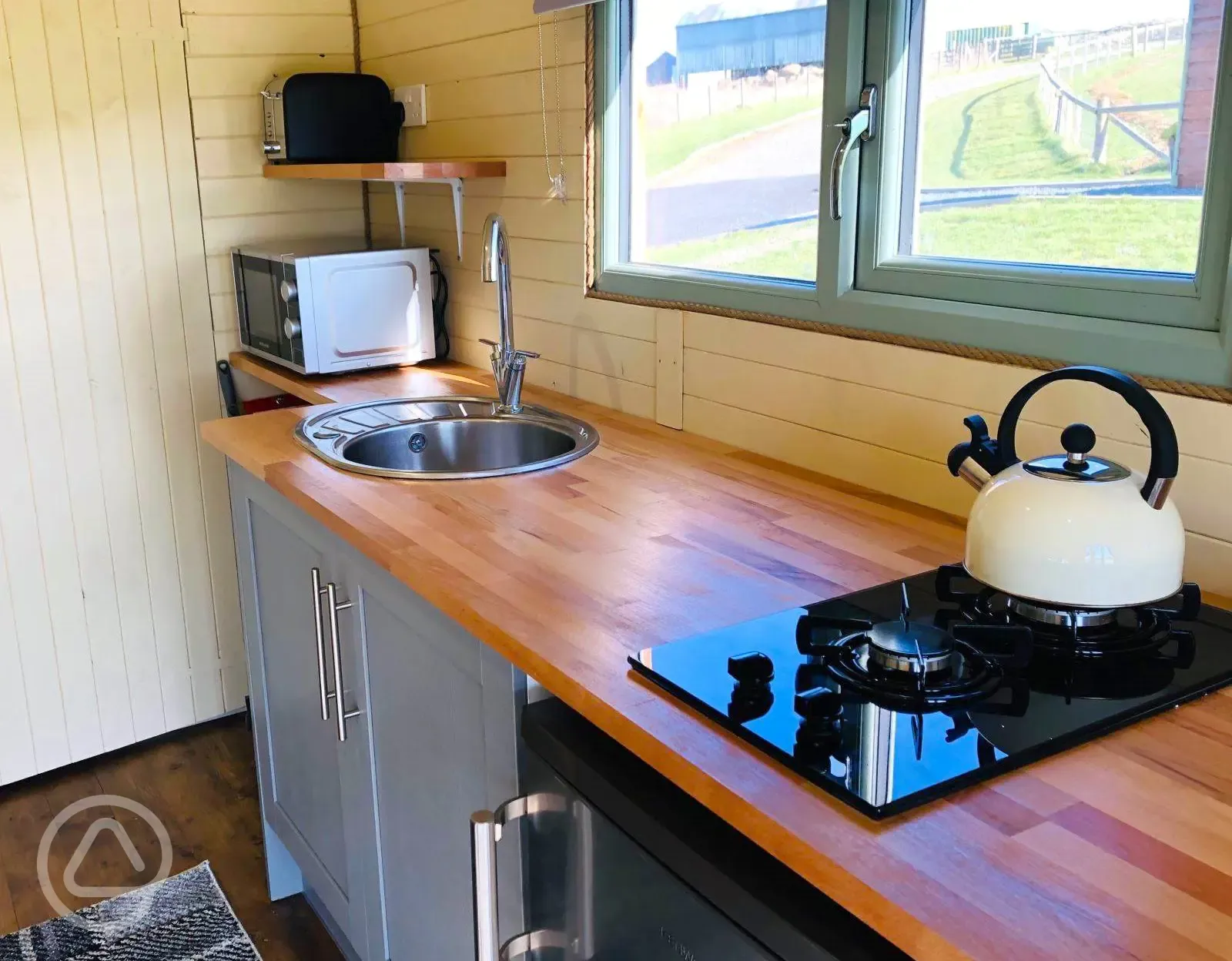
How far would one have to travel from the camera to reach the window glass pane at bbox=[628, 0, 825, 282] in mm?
1813

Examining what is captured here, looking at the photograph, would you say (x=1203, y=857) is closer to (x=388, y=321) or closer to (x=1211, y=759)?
(x=1211, y=759)

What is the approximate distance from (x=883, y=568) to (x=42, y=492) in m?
2.13

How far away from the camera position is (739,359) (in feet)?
6.29

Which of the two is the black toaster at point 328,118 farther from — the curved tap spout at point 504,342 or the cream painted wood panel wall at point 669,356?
the curved tap spout at point 504,342

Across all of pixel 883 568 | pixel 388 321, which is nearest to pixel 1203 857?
pixel 883 568

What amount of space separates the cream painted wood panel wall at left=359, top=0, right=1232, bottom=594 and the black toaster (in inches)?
4.0

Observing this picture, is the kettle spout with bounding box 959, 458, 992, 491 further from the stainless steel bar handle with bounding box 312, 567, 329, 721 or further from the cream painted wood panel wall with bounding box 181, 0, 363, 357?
the cream painted wood panel wall with bounding box 181, 0, 363, 357

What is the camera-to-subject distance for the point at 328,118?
2631 mm

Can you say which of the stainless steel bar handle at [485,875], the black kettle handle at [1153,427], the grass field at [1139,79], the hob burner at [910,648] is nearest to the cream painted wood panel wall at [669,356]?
the black kettle handle at [1153,427]

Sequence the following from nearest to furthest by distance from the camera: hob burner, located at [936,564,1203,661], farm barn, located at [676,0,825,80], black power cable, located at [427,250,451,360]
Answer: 1. hob burner, located at [936,564,1203,661]
2. farm barn, located at [676,0,825,80]
3. black power cable, located at [427,250,451,360]

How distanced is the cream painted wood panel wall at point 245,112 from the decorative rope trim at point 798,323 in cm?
102

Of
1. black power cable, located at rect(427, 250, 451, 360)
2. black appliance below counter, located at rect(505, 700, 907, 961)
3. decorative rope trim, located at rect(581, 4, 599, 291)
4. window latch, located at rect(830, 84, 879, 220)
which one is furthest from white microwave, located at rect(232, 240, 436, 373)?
black appliance below counter, located at rect(505, 700, 907, 961)

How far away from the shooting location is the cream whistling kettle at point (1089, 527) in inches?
42.0

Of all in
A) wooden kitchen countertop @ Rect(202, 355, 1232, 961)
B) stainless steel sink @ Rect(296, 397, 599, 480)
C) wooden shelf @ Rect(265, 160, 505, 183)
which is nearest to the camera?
wooden kitchen countertop @ Rect(202, 355, 1232, 961)
